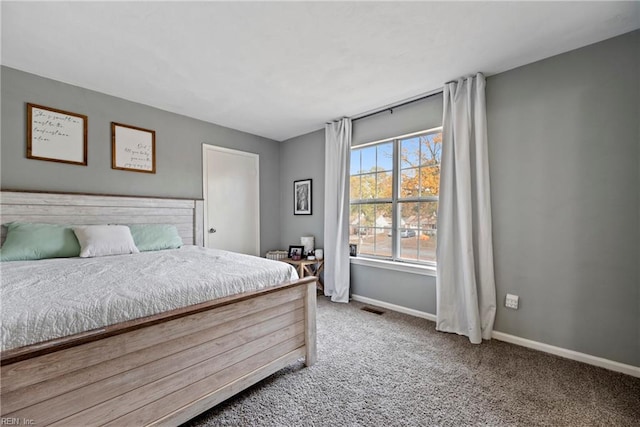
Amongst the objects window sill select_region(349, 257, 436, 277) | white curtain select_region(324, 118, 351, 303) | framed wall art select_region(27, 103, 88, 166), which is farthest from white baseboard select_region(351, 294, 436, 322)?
framed wall art select_region(27, 103, 88, 166)

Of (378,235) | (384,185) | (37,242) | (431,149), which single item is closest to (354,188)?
(384,185)

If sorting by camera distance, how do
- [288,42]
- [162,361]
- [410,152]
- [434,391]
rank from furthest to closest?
[410,152] < [288,42] < [434,391] < [162,361]

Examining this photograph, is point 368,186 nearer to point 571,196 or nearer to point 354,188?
point 354,188

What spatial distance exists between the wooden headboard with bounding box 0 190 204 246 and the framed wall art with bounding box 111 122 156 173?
0.37m

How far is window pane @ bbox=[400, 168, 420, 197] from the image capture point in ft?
10.1

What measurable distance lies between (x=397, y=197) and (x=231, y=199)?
7.72 ft

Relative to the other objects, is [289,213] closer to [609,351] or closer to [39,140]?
[39,140]

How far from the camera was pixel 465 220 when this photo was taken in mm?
2480

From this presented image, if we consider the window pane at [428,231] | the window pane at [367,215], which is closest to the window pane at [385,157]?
the window pane at [367,215]

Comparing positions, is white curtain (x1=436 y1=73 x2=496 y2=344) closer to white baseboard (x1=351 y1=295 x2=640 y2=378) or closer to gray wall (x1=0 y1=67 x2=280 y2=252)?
white baseboard (x1=351 y1=295 x2=640 y2=378)

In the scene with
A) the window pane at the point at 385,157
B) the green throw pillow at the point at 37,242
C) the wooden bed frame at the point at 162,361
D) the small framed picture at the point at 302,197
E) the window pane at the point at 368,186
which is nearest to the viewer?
the wooden bed frame at the point at 162,361

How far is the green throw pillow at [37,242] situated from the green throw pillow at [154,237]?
1.54 feet

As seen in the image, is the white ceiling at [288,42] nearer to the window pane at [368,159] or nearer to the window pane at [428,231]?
the window pane at [368,159]

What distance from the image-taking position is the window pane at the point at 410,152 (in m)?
3.06
